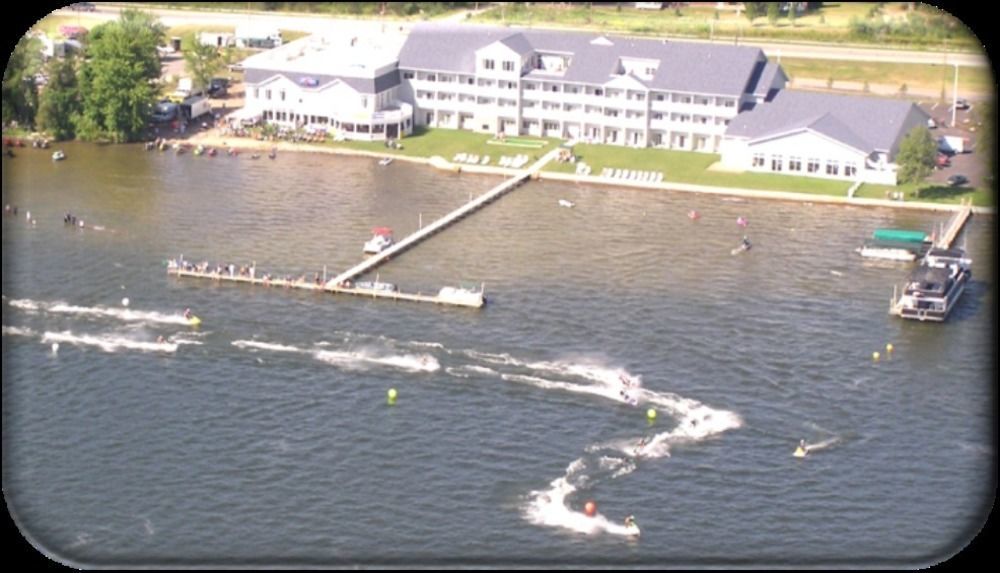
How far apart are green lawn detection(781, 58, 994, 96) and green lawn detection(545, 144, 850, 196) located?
22.4 meters

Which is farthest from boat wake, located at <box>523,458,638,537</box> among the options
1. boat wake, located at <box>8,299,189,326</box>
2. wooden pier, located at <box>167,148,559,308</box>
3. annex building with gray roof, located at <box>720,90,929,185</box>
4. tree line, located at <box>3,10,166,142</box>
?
tree line, located at <box>3,10,166,142</box>

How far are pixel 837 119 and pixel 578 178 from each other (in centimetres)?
1880

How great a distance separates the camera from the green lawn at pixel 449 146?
5236 inches

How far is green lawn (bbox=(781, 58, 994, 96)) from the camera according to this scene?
148 metres

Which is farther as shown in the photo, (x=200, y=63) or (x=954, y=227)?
(x=200, y=63)

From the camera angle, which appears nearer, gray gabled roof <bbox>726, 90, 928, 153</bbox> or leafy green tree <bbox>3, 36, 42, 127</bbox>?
gray gabled roof <bbox>726, 90, 928, 153</bbox>

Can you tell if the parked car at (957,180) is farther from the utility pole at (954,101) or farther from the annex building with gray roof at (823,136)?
the utility pole at (954,101)

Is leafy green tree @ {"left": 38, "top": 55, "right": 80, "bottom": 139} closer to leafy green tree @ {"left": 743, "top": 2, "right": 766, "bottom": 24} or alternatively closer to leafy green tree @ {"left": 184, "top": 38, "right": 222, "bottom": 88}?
leafy green tree @ {"left": 184, "top": 38, "right": 222, "bottom": 88}

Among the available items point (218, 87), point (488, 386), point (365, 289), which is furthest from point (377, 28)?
point (488, 386)

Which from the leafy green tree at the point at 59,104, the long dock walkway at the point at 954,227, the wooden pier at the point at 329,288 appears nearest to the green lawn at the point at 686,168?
the long dock walkway at the point at 954,227

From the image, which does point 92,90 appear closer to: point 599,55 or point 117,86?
point 117,86

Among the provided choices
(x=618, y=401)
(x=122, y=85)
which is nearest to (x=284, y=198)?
(x=122, y=85)

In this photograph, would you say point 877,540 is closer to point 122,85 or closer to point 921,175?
point 921,175

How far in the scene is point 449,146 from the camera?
134875 mm
